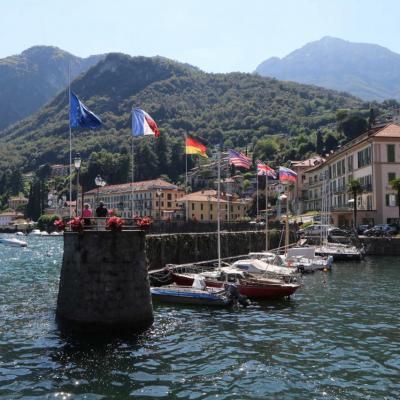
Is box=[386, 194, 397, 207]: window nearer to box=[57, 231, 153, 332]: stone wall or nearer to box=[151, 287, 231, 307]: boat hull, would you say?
box=[151, 287, 231, 307]: boat hull

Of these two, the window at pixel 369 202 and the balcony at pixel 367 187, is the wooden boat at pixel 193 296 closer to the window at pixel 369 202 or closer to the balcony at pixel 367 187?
the balcony at pixel 367 187

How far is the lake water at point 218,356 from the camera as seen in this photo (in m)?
15.7

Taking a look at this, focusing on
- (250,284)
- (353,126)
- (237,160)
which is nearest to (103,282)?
(250,284)

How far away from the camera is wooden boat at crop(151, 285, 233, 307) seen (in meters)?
29.4

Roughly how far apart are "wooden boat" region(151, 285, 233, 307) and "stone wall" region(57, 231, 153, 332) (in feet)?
26.3

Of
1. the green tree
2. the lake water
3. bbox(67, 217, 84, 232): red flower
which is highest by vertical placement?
the green tree

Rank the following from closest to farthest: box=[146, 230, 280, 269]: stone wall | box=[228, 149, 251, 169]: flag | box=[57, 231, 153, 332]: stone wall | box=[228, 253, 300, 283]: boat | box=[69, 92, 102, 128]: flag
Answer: box=[57, 231, 153, 332]: stone wall
box=[69, 92, 102, 128]: flag
box=[228, 253, 300, 283]: boat
box=[228, 149, 251, 169]: flag
box=[146, 230, 280, 269]: stone wall

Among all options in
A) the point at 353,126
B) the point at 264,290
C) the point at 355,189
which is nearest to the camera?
the point at 264,290

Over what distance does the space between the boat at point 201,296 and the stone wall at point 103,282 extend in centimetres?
801

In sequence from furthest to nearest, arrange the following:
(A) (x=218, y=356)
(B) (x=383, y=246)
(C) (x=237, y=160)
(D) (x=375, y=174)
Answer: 1. (D) (x=375, y=174)
2. (B) (x=383, y=246)
3. (C) (x=237, y=160)
4. (A) (x=218, y=356)

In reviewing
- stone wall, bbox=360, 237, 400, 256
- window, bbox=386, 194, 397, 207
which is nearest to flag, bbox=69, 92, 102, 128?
stone wall, bbox=360, 237, 400, 256

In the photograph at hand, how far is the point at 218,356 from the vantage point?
19.2 metres

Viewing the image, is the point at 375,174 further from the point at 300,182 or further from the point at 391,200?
the point at 300,182

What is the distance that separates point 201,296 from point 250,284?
4.05 meters
